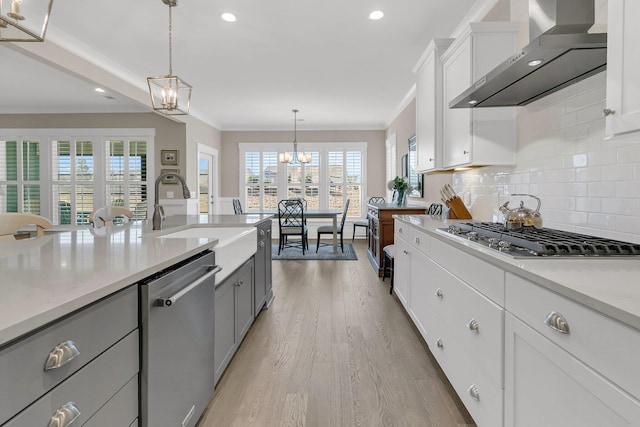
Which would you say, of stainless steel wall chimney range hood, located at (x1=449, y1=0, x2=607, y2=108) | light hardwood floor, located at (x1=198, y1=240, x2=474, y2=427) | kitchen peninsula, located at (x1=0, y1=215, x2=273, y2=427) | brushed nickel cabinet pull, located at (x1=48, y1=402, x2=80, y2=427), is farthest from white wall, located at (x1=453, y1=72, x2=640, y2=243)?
brushed nickel cabinet pull, located at (x1=48, y1=402, x2=80, y2=427)

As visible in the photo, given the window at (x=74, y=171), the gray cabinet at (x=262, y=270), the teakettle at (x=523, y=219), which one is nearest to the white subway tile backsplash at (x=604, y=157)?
the teakettle at (x=523, y=219)

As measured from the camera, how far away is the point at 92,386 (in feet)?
2.97

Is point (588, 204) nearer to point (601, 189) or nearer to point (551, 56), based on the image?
point (601, 189)

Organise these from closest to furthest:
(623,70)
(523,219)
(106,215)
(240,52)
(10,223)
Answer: (623,70) < (523,219) < (10,223) < (106,215) < (240,52)

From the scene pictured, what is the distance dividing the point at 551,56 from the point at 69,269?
2.01m

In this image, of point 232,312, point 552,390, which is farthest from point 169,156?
point 552,390

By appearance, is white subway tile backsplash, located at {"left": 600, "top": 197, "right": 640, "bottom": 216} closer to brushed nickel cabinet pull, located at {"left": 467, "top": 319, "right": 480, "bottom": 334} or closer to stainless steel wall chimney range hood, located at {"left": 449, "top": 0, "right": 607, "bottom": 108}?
stainless steel wall chimney range hood, located at {"left": 449, "top": 0, "right": 607, "bottom": 108}

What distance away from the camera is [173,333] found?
1331 millimetres

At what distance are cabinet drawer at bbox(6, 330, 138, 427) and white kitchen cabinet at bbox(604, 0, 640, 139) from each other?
168 centimetres

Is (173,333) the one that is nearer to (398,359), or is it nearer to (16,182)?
(398,359)

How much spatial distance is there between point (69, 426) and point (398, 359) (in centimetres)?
197

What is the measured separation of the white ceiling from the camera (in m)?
3.10

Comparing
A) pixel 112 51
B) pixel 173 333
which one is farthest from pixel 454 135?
pixel 112 51

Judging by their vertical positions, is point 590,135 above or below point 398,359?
above
